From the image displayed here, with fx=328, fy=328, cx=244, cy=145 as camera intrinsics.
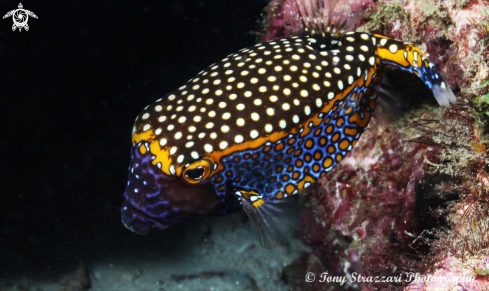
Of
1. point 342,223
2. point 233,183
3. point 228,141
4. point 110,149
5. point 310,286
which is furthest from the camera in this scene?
point 110,149

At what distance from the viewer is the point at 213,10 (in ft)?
21.0

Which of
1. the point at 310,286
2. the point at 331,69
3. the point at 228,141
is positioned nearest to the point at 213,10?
the point at 331,69

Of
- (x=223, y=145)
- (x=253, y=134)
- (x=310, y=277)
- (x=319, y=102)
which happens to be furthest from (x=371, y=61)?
(x=310, y=277)

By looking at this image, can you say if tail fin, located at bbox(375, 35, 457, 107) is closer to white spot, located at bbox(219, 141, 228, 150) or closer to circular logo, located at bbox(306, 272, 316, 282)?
white spot, located at bbox(219, 141, 228, 150)

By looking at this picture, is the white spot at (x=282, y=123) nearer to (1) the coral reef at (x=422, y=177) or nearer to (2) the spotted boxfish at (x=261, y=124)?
(2) the spotted boxfish at (x=261, y=124)

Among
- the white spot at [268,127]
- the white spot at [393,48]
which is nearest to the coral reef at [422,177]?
the white spot at [393,48]

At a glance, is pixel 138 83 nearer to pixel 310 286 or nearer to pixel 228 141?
pixel 228 141

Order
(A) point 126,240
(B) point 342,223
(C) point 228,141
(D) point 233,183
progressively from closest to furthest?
1. (C) point 228,141
2. (D) point 233,183
3. (B) point 342,223
4. (A) point 126,240

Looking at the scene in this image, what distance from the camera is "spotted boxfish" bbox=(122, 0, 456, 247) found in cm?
272

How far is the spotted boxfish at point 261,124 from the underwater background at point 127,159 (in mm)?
845

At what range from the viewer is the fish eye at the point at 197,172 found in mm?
2645

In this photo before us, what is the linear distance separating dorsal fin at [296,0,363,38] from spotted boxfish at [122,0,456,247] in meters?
0.01

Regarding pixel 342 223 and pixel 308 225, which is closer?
pixel 342 223

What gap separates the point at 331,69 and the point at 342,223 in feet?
8.32
